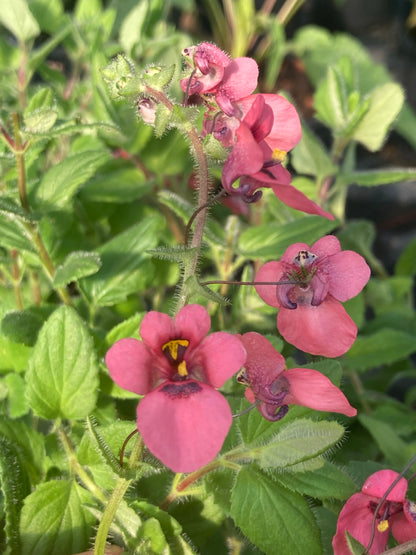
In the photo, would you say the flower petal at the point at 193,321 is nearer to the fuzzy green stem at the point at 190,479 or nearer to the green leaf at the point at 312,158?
the fuzzy green stem at the point at 190,479

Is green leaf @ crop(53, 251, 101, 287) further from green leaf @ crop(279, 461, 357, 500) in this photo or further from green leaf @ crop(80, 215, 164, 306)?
green leaf @ crop(279, 461, 357, 500)

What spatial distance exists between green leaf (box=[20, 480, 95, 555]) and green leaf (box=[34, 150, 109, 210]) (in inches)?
11.9

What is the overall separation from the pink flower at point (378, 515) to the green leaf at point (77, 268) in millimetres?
323

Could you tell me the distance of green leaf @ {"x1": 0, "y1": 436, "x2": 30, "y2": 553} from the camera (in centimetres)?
58

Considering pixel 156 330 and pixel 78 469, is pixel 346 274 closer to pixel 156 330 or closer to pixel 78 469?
pixel 156 330

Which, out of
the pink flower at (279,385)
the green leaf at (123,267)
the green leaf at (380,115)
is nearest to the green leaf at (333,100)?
the green leaf at (380,115)

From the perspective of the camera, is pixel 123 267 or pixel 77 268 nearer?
pixel 77 268

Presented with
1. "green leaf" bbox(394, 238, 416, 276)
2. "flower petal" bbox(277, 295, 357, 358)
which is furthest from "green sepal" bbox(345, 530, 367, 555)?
"green leaf" bbox(394, 238, 416, 276)

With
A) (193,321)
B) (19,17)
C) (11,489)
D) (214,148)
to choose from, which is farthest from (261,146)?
(19,17)

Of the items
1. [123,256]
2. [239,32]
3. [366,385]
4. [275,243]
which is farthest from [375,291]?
[239,32]

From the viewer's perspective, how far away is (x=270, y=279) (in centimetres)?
51

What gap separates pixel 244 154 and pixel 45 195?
36cm

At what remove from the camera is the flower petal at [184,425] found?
0.40 meters

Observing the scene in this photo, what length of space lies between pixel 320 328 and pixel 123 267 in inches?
12.8
